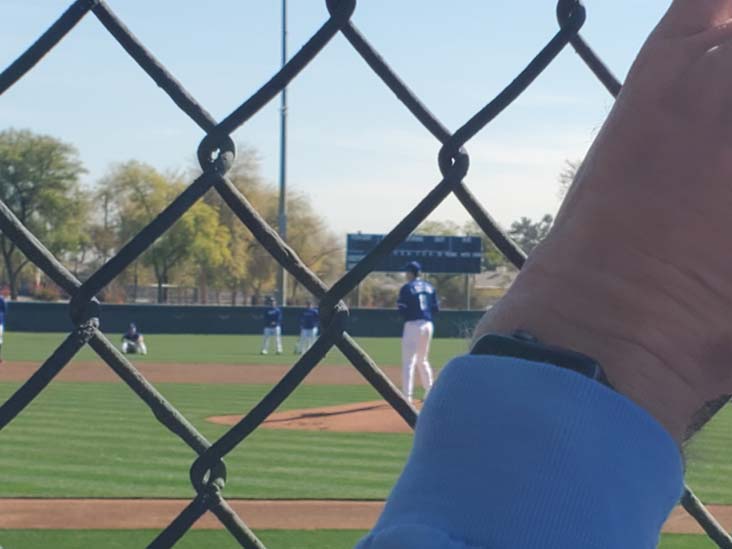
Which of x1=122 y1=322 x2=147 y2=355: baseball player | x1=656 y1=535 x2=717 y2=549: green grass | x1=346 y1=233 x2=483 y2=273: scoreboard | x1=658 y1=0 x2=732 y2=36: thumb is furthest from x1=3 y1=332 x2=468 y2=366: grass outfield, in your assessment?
x1=658 y1=0 x2=732 y2=36: thumb

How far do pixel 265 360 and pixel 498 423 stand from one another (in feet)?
77.5

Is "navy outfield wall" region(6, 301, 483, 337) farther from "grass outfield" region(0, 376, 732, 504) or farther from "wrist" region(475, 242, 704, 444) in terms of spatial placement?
"wrist" region(475, 242, 704, 444)

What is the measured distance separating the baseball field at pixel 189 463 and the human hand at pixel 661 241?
146 millimetres

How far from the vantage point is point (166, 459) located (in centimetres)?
943

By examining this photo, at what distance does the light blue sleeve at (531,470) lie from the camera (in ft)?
2.80

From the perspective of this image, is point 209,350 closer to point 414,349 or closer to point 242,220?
point 414,349

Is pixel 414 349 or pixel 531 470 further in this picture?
pixel 414 349

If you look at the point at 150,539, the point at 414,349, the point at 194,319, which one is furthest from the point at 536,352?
the point at 194,319

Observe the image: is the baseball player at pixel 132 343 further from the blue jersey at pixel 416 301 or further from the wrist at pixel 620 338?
the wrist at pixel 620 338

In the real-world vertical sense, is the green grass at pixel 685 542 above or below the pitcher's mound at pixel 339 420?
above

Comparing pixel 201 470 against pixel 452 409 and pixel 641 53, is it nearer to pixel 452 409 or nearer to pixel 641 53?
pixel 452 409

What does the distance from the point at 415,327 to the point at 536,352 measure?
44.5 feet

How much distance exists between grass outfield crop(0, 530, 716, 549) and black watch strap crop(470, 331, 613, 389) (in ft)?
A: 17.7

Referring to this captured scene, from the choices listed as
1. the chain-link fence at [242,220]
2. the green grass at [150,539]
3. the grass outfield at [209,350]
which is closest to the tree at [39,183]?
the grass outfield at [209,350]
